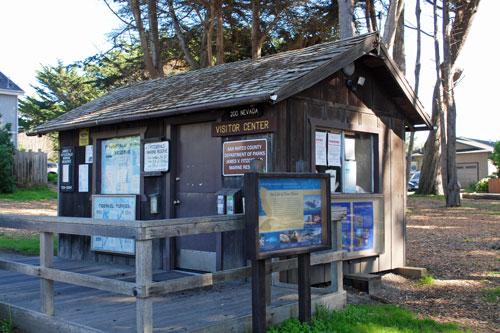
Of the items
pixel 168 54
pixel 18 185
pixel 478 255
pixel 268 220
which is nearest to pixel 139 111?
pixel 268 220

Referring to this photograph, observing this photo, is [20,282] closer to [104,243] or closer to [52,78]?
[104,243]

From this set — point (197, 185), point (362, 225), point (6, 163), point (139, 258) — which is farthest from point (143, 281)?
point (6, 163)

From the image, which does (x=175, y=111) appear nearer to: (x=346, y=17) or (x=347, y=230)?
(x=347, y=230)

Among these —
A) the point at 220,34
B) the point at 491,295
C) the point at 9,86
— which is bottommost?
the point at 491,295

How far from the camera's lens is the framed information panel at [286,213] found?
4844mm

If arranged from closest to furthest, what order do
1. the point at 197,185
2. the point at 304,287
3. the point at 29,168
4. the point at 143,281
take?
the point at 143,281 < the point at 304,287 < the point at 197,185 < the point at 29,168

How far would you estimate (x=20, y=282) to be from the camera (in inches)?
301

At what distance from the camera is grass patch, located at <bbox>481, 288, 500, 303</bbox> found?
7285 millimetres

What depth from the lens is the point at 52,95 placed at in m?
44.6

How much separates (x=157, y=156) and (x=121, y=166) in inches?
42.0

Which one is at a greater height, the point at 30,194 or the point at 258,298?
the point at 30,194

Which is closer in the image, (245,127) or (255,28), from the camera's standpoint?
(245,127)

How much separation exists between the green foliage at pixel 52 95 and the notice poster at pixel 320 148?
116 feet

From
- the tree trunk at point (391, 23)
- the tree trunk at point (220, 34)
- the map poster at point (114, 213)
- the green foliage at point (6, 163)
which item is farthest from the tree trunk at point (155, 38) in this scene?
the map poster at point (114, 213)
